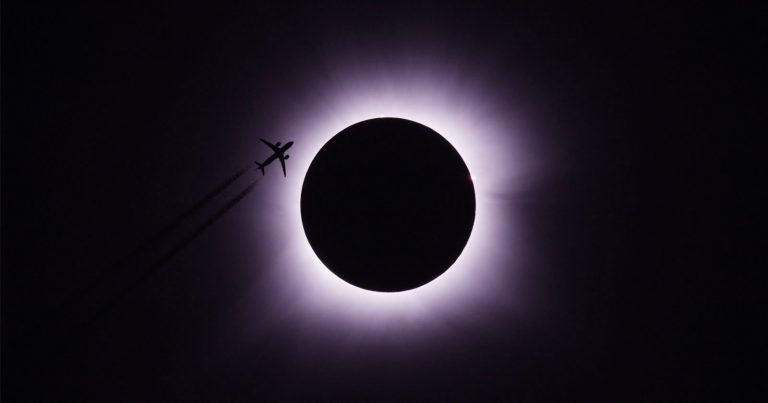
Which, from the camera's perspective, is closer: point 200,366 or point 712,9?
point 712,9

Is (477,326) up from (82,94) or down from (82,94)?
down

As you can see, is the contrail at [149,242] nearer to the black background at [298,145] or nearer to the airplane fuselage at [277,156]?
the black background at [298,145]

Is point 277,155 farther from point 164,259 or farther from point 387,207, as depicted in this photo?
point 164,259

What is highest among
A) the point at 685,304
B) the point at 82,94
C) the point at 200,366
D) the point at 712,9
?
the point at 712,9

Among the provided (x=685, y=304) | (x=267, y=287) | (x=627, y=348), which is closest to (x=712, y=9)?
(x=685, y=304)

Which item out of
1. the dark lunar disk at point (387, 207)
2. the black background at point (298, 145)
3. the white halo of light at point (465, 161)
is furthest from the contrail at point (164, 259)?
the dark lunar disk at point (387, 207)

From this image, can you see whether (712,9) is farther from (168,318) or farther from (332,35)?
(168,318)
